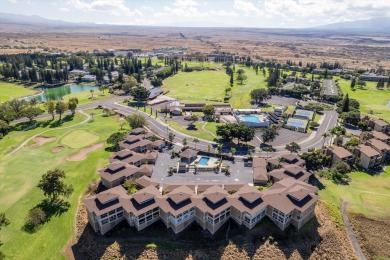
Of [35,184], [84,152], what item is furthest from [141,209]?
[84,152]

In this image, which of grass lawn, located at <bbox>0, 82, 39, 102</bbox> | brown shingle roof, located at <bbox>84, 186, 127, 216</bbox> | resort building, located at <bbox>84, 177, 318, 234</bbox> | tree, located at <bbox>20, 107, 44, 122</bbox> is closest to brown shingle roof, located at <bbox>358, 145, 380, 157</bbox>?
resort building, located at <bbox>84, 177, 318, 234</bbox>

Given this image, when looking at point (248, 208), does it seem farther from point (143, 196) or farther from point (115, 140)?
point (115, 140)

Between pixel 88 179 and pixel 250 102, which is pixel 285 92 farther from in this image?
pixel 88 179

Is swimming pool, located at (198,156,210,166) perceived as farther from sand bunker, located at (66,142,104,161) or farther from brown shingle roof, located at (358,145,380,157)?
brown shingle roof, located at (358,145,380,157)

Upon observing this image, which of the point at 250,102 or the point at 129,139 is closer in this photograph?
the point at 129,139

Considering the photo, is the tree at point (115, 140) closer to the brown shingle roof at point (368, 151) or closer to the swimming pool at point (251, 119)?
the swimming pool at point (251, 119)

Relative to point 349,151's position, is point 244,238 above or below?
below

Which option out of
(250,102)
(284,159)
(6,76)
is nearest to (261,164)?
(284,159)

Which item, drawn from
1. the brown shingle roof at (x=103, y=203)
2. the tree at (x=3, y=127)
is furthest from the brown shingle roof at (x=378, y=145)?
the tree at (x=3, y=127)
